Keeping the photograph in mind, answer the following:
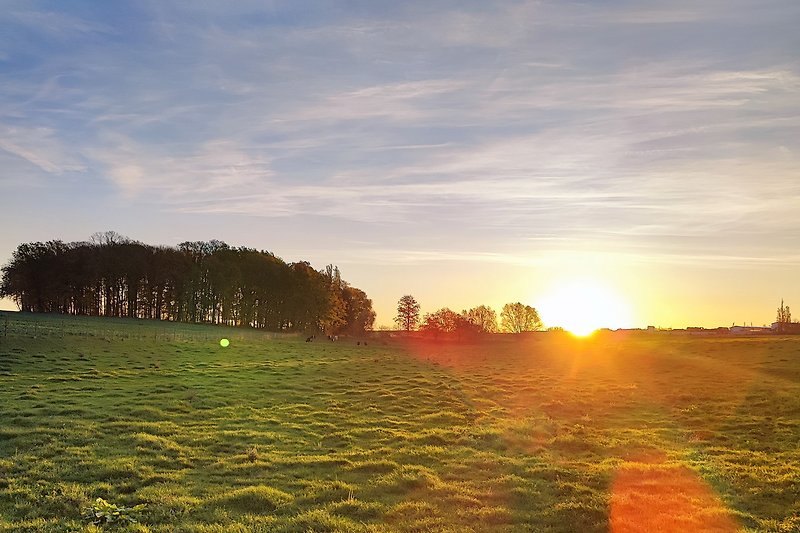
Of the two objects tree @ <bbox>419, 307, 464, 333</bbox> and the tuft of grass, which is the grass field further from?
tree @ <bbox>419, 307, 464, 333</bbox>

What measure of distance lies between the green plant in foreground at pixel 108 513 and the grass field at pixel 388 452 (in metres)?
0.23

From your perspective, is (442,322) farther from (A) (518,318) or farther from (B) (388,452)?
(B) (388,452)

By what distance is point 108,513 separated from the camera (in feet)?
38.6

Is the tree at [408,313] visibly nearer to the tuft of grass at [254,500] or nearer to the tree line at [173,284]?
the tree line at [173,284]

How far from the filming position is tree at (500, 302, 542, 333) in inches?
6737

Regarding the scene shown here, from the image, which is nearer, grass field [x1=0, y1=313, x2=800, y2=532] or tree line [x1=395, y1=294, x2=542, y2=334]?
grass field [x1=0, y1=313, x2=800, y2=532]

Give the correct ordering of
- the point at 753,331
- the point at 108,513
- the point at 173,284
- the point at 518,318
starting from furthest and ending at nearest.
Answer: the point at 518,318, the point at 753,331, the point at 173,284, the point at 108,513

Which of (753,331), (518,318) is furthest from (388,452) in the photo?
(518,318)

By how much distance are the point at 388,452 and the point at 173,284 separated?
105 m

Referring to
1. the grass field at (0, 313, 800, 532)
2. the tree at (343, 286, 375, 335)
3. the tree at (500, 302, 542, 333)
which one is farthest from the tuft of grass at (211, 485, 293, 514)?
the tree at (500, 302, 542, 333)

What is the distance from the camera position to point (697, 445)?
1994 cm

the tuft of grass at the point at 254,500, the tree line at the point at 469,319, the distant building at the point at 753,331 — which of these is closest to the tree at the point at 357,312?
the tree line at the point at 469,319

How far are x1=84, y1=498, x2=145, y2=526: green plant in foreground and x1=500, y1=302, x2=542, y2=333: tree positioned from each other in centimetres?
16442

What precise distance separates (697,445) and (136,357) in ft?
140
